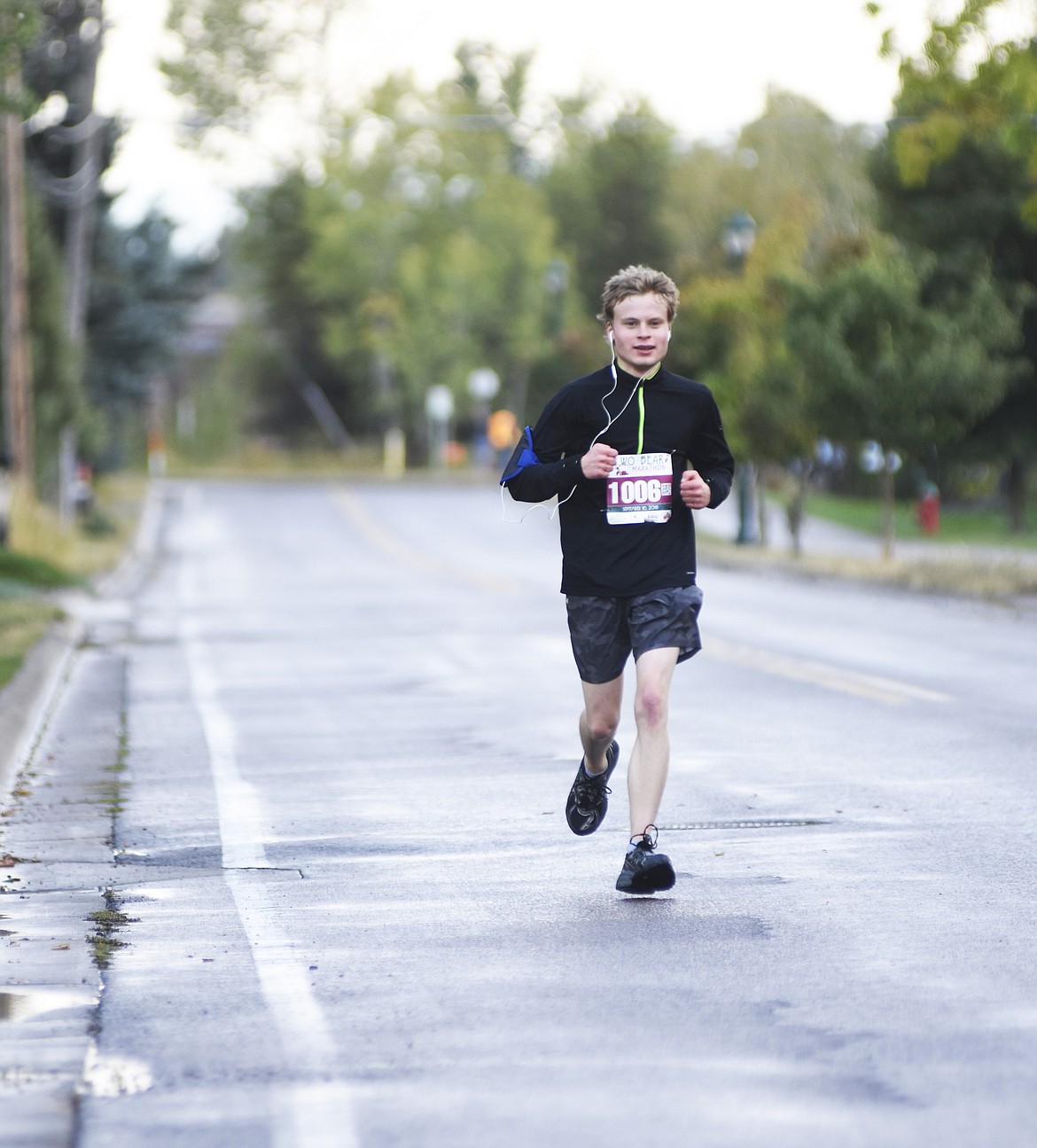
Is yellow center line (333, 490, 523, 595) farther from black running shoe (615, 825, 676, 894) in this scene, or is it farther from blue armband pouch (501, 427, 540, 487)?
black running shoe (615, 825, 676, 894)

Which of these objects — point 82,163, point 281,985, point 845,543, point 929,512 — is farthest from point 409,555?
point 281,985

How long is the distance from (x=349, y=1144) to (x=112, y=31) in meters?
36.3

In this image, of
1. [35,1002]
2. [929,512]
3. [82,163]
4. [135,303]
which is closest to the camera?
[35,1002]

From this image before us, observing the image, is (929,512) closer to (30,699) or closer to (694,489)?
(30,699)

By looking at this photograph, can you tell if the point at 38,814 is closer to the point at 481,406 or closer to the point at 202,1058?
the point at 202,1058

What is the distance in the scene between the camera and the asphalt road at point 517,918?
4.79 meters

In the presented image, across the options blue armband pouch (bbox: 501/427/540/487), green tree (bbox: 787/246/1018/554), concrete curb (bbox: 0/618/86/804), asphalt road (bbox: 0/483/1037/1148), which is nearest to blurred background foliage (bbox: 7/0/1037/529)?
green tree (bbox: 787/246/1018/554)

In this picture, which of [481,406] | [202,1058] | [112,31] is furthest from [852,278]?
[481,406]

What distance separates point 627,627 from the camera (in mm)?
7328

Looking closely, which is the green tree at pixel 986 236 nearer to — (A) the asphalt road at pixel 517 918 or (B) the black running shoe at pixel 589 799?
(A) the asphalt road at pixel 517 918

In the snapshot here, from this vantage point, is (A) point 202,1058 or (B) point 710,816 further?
(B) point 710,816

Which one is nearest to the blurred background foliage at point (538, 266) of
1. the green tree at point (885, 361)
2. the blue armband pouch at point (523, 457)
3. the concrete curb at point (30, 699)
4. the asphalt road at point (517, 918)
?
the green tree at point (885, 361)

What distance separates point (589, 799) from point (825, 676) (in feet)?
23.7

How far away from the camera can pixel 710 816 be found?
29.1 ft
